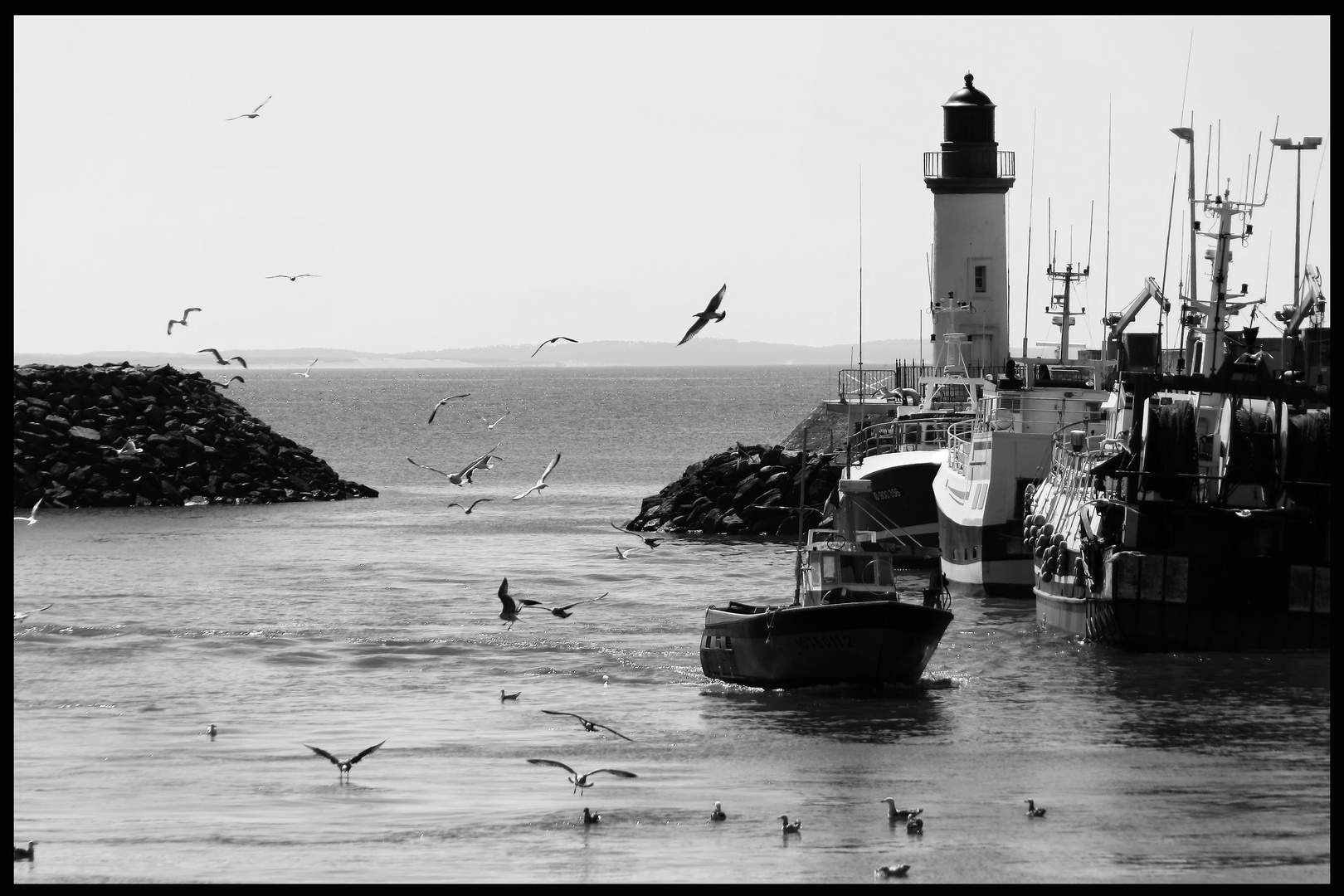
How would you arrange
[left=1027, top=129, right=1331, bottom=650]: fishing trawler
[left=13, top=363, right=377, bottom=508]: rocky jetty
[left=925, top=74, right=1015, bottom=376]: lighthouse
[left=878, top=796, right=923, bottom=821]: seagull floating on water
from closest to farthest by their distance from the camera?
[left=878, top=796, right=923, bottom=821]: seagull floating on water, [left=1027, top=129, right=1331, bottom=650]: fishing trawler, [left=925, top=74, right=1015, bottom=376]: lighthouse, [left=13, top=363, right=377, bottom=508]: rocky jetty

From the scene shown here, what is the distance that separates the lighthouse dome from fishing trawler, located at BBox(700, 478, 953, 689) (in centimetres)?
3803

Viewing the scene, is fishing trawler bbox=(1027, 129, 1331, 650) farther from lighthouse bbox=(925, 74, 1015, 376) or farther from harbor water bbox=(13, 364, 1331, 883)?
lighthouse bbox=(925, 74, 1015, 376)

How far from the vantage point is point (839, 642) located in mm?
32156

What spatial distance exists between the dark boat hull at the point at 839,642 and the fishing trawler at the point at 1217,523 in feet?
19.7

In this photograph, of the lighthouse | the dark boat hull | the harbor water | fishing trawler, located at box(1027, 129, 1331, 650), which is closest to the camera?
the harbor water

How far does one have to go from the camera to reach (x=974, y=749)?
93.8 feet

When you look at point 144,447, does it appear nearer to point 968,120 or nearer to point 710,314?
point 968,120

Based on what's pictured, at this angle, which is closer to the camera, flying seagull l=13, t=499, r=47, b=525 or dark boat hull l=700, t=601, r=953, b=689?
dark boat hull l=700, t=601, r=953, b=689

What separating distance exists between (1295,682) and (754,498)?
37399 millimetres

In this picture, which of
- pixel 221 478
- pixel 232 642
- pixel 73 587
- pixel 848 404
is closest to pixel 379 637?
pixel 232 642

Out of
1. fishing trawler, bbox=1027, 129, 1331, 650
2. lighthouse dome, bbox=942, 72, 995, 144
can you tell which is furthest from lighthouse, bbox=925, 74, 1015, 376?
fishing trawler, bbox=1027, 129, 1331, 650

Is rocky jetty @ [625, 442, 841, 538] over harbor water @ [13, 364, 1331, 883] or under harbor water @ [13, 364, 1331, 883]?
over

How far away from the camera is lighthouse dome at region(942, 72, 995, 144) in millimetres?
68562

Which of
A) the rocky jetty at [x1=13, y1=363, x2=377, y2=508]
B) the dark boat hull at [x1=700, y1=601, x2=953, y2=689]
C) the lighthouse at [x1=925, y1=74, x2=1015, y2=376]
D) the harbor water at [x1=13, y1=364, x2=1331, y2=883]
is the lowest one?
the harbor water at [x1=13, y1=364, x2=1331, y2=883]
